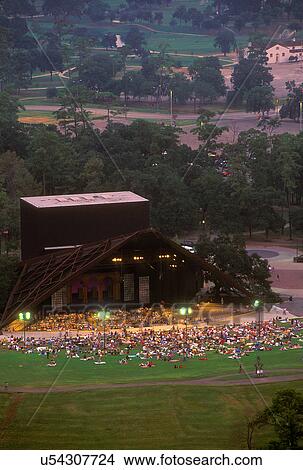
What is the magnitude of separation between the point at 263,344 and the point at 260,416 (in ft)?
52.5

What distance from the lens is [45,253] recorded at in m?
75.7

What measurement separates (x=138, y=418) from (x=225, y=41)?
4869 inches

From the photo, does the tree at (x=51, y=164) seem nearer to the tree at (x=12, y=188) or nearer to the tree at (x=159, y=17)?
the tree at (x=12, y=188)

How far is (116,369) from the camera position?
5794 centimetres

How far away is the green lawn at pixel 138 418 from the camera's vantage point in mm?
45781

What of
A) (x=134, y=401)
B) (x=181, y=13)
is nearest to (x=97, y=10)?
(x=181, y=13)

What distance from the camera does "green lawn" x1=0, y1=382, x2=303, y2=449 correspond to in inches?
1802

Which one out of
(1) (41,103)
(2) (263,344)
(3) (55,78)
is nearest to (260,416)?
(2) (263,344)

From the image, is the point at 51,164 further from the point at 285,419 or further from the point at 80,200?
the point at 285,419

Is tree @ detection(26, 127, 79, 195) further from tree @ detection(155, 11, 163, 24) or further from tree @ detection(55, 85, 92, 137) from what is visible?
tree @ detection(155, 11, 163, 24)

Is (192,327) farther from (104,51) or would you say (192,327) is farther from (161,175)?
(104,51)

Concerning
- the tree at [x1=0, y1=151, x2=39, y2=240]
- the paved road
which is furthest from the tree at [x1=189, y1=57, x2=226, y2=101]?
the tree at [x1=0, y1=151, x2=39, y2=240]

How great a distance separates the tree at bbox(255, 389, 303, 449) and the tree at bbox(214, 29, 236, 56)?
125 m

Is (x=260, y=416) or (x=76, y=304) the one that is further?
(x=76, y=304)
